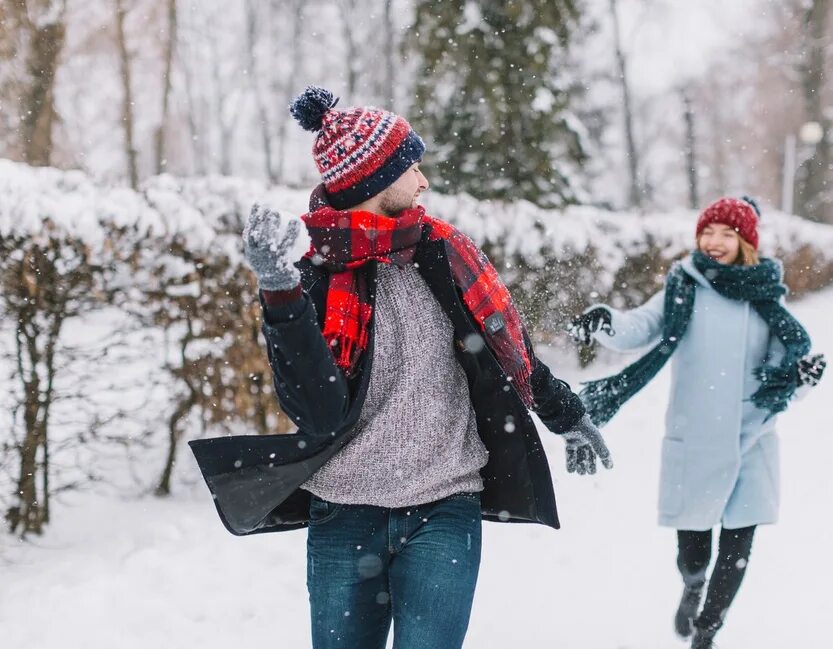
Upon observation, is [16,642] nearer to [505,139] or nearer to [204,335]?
[204,335]

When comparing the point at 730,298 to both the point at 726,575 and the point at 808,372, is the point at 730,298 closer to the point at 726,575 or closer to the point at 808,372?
the point at 808,372

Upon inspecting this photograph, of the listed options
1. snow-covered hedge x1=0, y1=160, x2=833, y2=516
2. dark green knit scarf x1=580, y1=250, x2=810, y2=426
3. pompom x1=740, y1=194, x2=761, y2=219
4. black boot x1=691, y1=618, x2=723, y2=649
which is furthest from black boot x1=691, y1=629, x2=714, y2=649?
snow-covered hedge x1=0, y1=160, x2=833, y2=516

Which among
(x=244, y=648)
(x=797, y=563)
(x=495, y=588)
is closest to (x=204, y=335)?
(x=244, y=648)

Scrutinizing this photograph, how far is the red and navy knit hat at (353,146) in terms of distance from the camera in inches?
73.3

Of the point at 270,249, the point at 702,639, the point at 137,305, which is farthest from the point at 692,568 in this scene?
the point at 137,305

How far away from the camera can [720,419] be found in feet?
10.9

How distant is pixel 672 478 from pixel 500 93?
6.99 meters

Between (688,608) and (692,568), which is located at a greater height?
(692,568)

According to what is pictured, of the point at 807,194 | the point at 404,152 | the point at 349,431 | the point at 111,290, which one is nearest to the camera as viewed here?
the point at 349,431

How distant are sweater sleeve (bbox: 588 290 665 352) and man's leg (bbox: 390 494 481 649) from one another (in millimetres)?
1541

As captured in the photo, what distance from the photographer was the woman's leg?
11.3ft

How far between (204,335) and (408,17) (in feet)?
22.2

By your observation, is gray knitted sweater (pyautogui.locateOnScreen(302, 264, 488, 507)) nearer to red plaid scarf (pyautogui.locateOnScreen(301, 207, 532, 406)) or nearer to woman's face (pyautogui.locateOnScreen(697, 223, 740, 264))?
red plaid scarf (pyautogui.locateOnScreen(301, 207, 532, 406))

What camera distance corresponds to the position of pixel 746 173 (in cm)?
4462
